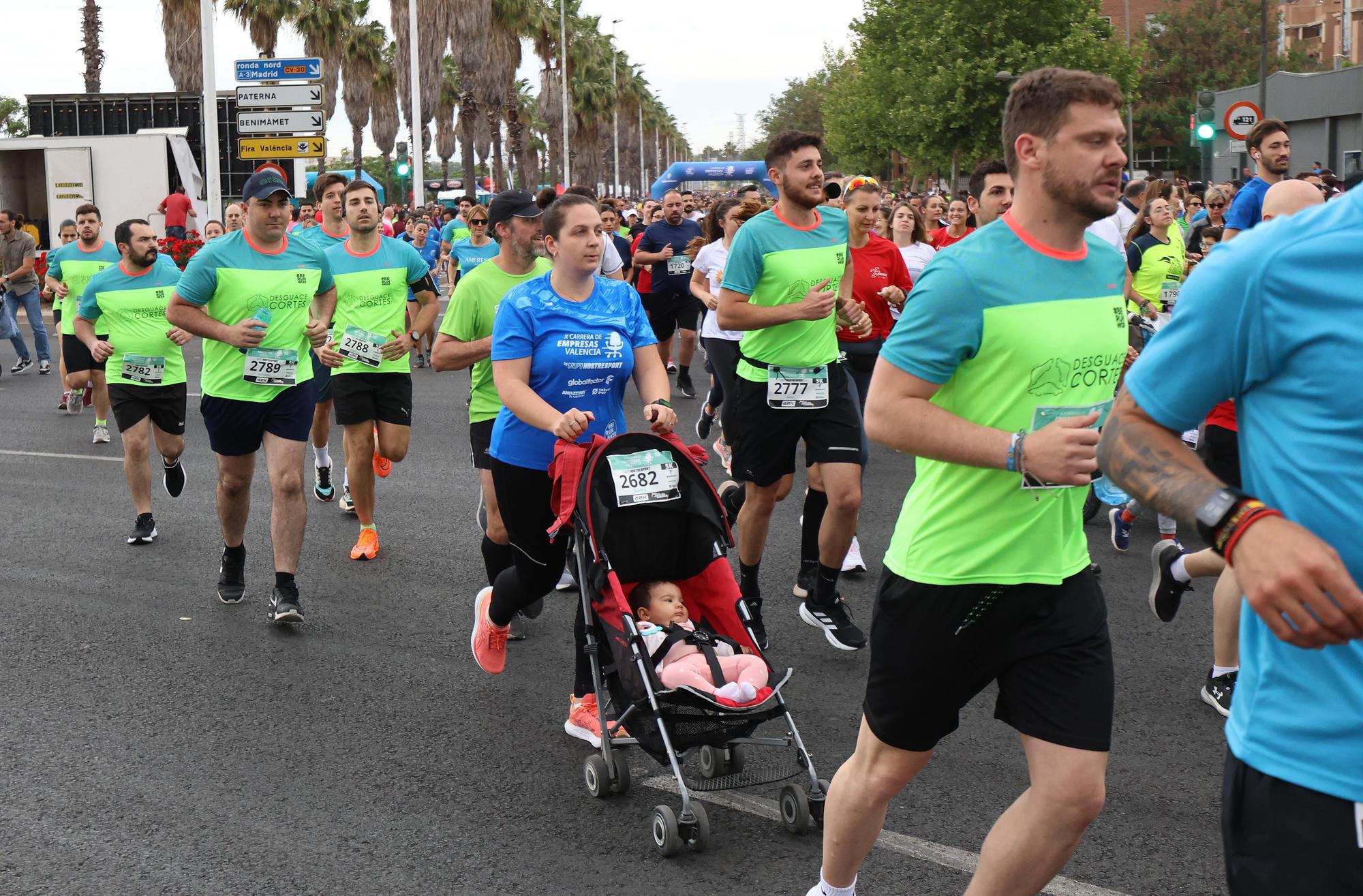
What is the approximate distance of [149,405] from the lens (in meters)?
8.92

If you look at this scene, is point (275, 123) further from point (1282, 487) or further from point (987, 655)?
point (1282, 487)

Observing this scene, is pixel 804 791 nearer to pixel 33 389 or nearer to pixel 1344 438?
pixel 1344 438

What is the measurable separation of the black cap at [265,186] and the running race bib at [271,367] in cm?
76

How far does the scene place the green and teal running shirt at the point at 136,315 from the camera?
893cm

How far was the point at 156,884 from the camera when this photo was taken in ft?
13.2

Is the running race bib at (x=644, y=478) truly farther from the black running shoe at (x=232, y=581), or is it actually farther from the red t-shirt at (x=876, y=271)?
the red t-shirt at (x=876, y=271)

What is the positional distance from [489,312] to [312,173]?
5302cm

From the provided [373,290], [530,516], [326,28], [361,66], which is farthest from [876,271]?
[361,66]

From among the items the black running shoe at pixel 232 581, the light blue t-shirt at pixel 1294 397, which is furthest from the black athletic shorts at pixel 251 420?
the light blue t-shirt at pixel 1294 397

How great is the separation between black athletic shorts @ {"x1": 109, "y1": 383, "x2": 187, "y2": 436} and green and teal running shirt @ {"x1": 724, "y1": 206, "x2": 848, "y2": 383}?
4.48m

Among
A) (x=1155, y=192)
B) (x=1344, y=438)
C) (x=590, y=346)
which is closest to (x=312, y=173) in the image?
(x=1155, y=192)

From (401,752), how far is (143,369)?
4.68 meters

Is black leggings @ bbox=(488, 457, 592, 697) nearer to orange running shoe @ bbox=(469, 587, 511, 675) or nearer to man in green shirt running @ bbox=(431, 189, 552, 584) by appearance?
orange running shoe @ bbox=(469, 587, 511, 675)

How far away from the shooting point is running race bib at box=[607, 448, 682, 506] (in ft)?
15.6
